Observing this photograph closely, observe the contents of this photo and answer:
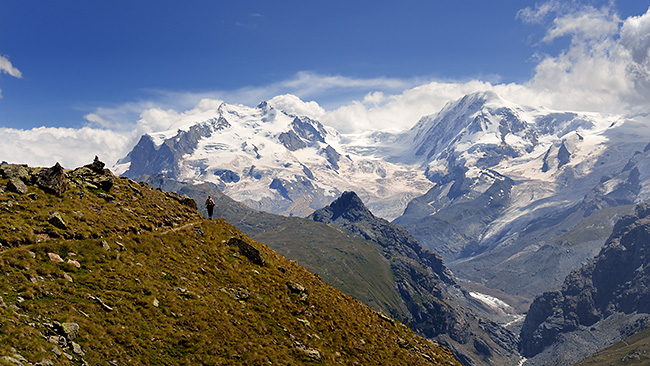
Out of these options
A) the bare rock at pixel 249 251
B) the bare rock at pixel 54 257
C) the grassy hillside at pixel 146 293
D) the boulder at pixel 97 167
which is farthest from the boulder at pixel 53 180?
the bare rock at pixel 249 251

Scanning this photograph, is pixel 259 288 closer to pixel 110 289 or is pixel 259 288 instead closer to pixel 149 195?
pixel 110 289

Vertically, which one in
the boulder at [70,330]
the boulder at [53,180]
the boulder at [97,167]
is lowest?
the boulder at [70,330]

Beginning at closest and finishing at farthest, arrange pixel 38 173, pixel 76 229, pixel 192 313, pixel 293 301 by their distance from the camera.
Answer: pixel 192 313 → pixel 76 229 → pixel 38 173 → pixel 293 301

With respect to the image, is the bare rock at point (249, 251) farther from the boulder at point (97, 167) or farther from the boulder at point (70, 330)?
the boulder at point (70, 330)

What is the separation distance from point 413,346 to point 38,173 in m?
45.9

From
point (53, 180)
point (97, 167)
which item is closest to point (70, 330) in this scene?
point (53, 180)

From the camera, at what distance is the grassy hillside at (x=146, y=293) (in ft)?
99.7

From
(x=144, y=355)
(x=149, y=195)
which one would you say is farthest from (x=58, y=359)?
(x=149, y=195)

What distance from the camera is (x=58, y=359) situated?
89.0ft

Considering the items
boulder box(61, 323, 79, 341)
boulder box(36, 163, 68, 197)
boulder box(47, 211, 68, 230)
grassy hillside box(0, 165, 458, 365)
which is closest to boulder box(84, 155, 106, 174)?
grassy hillside box(0, 165, 458, 365)

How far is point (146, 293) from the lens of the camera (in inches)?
1476

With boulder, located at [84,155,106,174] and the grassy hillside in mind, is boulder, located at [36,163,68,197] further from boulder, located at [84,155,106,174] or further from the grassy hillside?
boulder, located at [84,155,106,174]

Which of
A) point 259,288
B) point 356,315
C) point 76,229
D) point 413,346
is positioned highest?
point 76,229

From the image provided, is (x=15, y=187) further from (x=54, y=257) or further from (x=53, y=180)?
(x=54, y=257)
